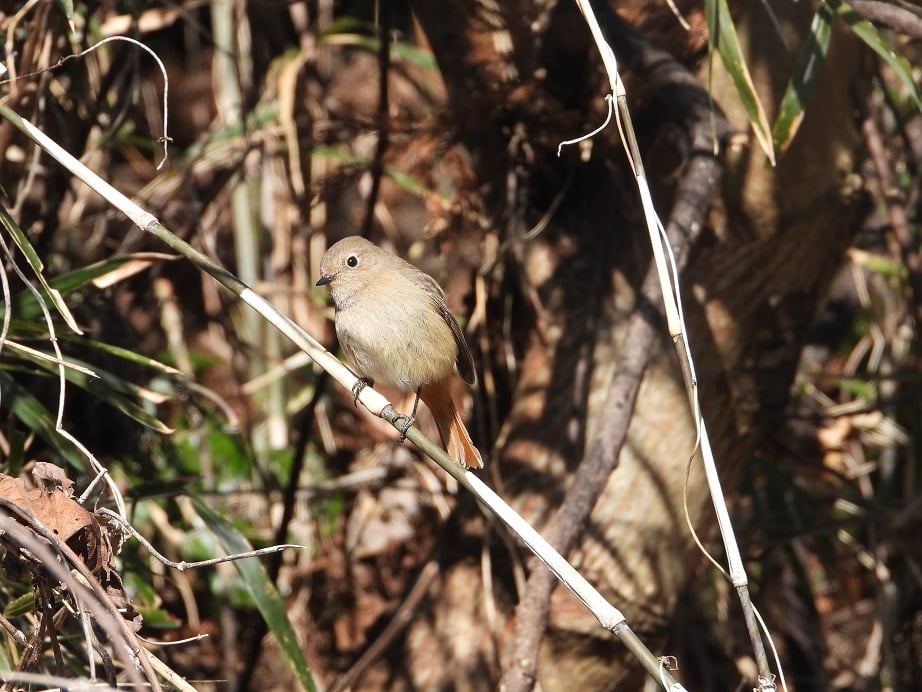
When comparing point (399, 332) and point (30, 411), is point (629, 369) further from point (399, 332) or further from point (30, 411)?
point (30, 411)

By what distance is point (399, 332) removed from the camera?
335 cm

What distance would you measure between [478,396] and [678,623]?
4.90 ft

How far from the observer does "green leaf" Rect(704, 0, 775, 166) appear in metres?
2.59

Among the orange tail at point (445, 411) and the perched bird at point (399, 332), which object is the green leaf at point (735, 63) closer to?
the perched bird at point (399, 332)

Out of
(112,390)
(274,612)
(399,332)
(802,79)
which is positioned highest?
(802,79)

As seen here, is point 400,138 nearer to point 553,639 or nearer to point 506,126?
point 506,126

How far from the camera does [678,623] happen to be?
4.45 metres

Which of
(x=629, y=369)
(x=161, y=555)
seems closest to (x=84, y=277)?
(x=161, y=555)

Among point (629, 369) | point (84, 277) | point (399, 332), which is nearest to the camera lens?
point (629, 369)

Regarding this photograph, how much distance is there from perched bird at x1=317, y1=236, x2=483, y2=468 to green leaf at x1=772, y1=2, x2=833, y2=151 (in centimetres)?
115

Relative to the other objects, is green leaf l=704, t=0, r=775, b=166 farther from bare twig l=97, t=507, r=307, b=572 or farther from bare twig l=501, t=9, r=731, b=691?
bare twig l=97, t=507, r=307, b=572

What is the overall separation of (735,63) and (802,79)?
25cm

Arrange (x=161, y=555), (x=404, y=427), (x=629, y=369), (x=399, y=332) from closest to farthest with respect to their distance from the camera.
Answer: (x=161, y=555) < (x=404, y=427) < (x=629, y=369) < (x=399, y=332)

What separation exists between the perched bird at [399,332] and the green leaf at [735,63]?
1.14 m
